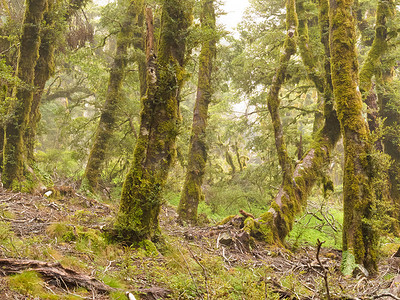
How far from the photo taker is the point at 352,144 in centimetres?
615

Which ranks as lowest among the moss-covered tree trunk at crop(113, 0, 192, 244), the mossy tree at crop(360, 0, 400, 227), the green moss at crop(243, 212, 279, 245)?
the green moss at crop(243, 212, 279, 245)

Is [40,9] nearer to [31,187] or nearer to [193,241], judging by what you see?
[31,187]

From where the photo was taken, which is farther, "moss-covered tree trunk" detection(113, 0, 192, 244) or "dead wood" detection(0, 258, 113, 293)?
"moss-covered tree trunk" detection(113, 0, 192, 244)

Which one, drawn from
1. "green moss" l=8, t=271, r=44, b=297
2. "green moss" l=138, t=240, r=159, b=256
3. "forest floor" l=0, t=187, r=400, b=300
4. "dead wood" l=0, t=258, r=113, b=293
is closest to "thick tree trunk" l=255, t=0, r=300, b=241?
"forest floor" l=0, t=187, r=400, b=300

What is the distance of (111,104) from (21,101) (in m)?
3.24

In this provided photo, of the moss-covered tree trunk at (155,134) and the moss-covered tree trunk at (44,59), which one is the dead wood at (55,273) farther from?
the moss-covered tree trunk at (44,59)

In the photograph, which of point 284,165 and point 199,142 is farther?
point 199,142

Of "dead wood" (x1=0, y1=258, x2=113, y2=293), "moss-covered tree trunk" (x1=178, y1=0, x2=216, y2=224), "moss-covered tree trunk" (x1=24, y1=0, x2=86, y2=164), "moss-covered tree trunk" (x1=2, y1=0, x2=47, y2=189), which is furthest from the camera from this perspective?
"moss-covered tree trunk" (x1=24, y1=0, x2=86, y2=164)

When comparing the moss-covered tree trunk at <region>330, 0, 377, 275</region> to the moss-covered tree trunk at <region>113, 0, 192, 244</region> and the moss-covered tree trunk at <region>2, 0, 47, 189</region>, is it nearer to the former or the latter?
the moss-covered tree trunk at <region>113, 0, 192, 244</region>

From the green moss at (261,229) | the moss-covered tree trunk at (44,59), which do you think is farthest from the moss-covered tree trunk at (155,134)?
the moss-covered tree trunk at (44,59)

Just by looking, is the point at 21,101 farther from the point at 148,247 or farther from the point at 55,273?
the point at 55,273

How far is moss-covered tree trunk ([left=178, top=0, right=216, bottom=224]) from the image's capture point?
943 centimetres

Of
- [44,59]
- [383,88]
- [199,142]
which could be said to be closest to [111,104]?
[44,59]

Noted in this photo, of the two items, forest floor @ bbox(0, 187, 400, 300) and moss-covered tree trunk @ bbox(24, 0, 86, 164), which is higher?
moss-covered tree trunk @ bbox(24, 0, 86, 164)
